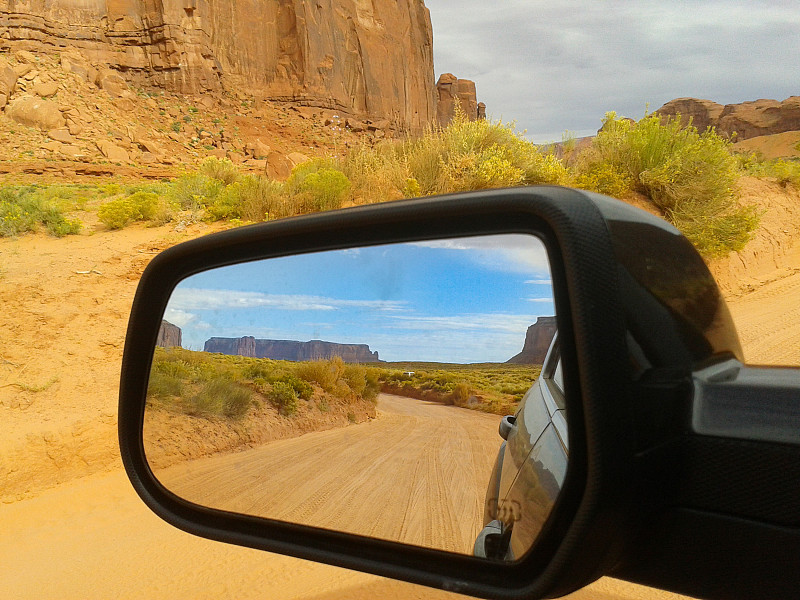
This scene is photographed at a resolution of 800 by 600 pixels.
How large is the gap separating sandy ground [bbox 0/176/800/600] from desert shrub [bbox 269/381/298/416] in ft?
7.15

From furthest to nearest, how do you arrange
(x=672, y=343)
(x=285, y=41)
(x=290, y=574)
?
(x=285, y=41) → (x=290, y=574) → (x=672, y=343)

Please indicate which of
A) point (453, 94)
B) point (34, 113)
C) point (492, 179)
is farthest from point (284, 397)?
point (453, 94)

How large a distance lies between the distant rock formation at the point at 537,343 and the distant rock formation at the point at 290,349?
0.34m

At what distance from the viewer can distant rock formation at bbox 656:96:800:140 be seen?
10402 cm

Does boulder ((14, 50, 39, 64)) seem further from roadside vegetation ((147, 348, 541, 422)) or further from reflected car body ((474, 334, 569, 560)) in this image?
reflected car body ((474, 334, 569, 560))

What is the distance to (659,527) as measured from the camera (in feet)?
3.83

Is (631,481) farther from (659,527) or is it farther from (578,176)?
(578,176)

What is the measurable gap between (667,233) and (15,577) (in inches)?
196

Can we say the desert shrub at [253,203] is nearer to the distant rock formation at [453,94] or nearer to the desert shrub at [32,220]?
the desert shrub at [32,220]

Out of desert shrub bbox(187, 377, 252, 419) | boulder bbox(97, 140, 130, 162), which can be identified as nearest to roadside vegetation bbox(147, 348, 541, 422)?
desert shrub bbox(187, 377, 252, 419)

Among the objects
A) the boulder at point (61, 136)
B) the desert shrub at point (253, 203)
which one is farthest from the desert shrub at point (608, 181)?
the boulder at point (61, 136)

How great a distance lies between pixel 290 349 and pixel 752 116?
12701 cm

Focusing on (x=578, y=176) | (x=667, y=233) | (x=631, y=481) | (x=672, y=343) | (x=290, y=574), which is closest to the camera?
(x=631, y=481)

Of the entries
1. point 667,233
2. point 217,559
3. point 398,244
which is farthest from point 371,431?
point 217,559
